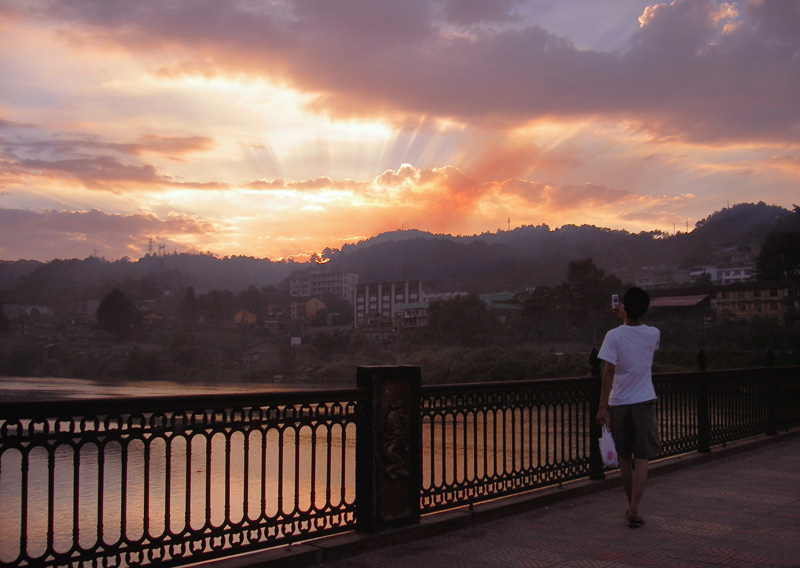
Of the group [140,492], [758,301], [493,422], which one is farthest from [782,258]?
[493,422]

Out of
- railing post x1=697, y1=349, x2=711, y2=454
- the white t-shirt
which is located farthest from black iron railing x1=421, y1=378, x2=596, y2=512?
railing post x1=697, y1=349, x2=711, y2=454

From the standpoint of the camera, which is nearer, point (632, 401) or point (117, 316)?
point (632, 401)

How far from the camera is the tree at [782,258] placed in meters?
72.9

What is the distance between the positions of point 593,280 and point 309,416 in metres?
67.1

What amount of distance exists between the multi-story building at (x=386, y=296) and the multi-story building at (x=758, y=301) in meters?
54.1

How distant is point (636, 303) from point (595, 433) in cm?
196

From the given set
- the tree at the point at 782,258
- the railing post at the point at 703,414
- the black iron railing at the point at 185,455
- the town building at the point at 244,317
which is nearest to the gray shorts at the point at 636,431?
the black iron railing at the point at 185,455

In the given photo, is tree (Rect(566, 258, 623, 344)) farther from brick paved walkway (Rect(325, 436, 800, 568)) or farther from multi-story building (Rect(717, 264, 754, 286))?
brick paved walkway (Rect(325, 436, 800, 568))

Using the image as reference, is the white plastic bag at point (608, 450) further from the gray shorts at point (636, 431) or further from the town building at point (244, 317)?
the town building at point (244, 317)

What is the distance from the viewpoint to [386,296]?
4719 inches

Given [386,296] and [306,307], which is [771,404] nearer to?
[386,296]

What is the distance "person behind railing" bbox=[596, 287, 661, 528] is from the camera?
533cm

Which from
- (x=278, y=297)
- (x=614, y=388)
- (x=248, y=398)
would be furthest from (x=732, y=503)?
(x=278, y=297)

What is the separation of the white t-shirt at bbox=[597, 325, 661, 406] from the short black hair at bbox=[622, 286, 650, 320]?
0.54 feet
